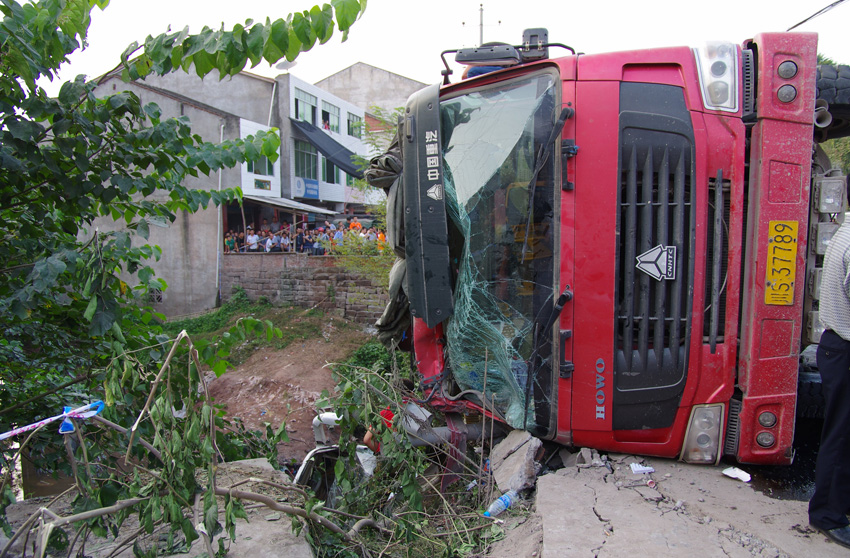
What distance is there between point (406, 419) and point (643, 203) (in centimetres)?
186

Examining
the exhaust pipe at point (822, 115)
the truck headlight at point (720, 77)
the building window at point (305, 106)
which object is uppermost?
the building window at point (305, 106)

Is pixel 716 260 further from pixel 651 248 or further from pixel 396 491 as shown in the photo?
pixel 396 491

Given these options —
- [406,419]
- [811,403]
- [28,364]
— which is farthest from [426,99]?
[811,403]

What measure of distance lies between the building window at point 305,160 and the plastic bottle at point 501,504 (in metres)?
22.4

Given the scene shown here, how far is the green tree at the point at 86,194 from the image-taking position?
84.0 inches

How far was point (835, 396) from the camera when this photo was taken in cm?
227

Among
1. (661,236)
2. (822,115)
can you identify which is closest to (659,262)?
(661,236)

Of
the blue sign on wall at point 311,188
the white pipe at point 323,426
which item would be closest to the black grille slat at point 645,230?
the white pipe at point 323,426

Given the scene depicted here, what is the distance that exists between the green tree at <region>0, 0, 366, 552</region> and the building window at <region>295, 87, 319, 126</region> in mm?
21076

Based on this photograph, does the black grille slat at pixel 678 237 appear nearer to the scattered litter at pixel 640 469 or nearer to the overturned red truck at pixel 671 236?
the overturned red truck at pixel 671 236

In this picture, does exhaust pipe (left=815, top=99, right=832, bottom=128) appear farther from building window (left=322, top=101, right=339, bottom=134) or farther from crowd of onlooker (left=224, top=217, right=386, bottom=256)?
building window (left=322, top=101, right=339, bottom=134)

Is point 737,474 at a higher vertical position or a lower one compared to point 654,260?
lower

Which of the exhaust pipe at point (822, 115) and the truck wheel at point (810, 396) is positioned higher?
the exhaust pipe at point (822, 115)

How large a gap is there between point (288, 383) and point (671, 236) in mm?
9578
